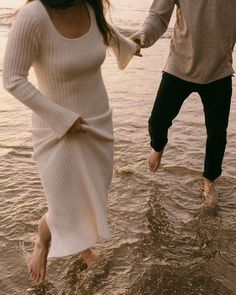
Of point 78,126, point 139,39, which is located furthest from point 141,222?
point 78,126

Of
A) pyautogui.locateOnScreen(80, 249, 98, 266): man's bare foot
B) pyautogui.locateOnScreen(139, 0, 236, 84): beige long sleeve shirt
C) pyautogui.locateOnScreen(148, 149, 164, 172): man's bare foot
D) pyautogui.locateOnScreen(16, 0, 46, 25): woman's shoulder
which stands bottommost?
pyautogui.locateOnScreen(148, 149, 164, 172): man's bare foot

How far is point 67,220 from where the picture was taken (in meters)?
2.72

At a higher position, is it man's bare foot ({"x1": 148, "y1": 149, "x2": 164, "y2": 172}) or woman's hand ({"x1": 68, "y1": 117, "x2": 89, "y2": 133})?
woman's hand ({"x1": 68, "y1": 117, "x2": 89, "y2": 133})

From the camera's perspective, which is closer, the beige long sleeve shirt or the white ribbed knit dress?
the white ribbed knit dress

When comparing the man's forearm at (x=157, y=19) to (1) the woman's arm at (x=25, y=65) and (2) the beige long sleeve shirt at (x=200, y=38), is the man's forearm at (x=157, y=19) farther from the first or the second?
(1) the woman's arm at (x=25, y=65)

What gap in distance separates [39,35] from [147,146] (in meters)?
3.09

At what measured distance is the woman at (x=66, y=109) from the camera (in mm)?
2350

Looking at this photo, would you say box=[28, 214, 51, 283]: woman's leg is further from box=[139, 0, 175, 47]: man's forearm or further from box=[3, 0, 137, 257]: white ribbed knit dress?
box=[139, 0, 175, 47]: man's forearm

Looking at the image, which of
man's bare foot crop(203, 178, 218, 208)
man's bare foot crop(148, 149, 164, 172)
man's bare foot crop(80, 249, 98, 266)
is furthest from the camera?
man's bare foot crop(148, 149, 164, 172)

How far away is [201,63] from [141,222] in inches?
51.3

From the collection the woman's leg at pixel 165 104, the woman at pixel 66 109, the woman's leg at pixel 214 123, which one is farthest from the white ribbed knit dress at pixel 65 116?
the woman's leg at pixel 214 123

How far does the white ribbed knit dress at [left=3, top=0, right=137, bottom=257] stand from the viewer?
7.69 ft

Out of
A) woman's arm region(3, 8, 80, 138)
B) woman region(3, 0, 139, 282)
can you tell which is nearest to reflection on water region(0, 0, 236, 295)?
woman region(3, 0, 139, 282)

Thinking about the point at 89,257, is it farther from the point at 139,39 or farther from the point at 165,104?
the point at 139,39
